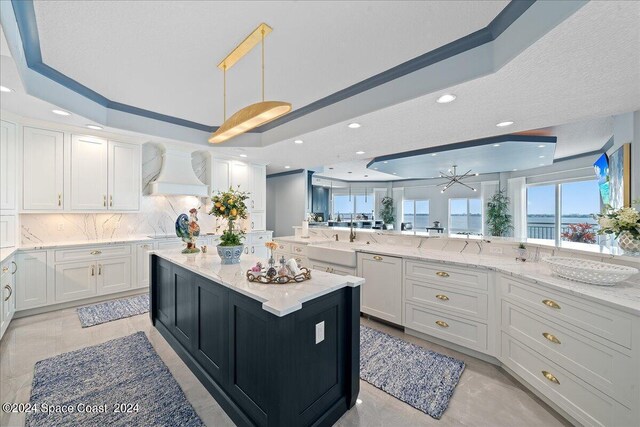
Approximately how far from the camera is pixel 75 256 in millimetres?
3648

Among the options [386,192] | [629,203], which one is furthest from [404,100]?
[386,192]

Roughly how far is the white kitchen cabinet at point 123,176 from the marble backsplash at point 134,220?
255 millimetres

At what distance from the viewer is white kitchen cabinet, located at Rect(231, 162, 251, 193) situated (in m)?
5.61

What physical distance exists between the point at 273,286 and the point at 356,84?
7.58ft

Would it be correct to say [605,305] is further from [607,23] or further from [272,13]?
[272,13]

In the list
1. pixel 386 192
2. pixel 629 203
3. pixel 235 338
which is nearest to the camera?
pixel 235 338

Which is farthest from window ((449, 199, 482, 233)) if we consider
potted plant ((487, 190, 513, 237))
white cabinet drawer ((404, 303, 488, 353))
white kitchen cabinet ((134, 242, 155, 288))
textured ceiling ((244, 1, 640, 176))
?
white kitchen cabinet ((134, 242, 155, 288))

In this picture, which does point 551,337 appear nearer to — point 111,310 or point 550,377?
point 550,377

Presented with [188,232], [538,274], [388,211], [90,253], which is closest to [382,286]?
[538,274]

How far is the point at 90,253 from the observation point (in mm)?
3770

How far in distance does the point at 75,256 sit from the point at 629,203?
6798 mm

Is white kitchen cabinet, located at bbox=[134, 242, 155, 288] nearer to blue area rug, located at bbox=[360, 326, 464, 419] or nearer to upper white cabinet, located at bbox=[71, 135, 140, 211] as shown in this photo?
upper white cabinet, located at bbox=[71, 135, 140, 211]

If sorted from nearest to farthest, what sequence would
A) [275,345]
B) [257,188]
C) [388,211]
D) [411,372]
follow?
[275,345]
[411,372]
[257,188]
[388,211]

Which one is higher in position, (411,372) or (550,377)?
(550,377)
